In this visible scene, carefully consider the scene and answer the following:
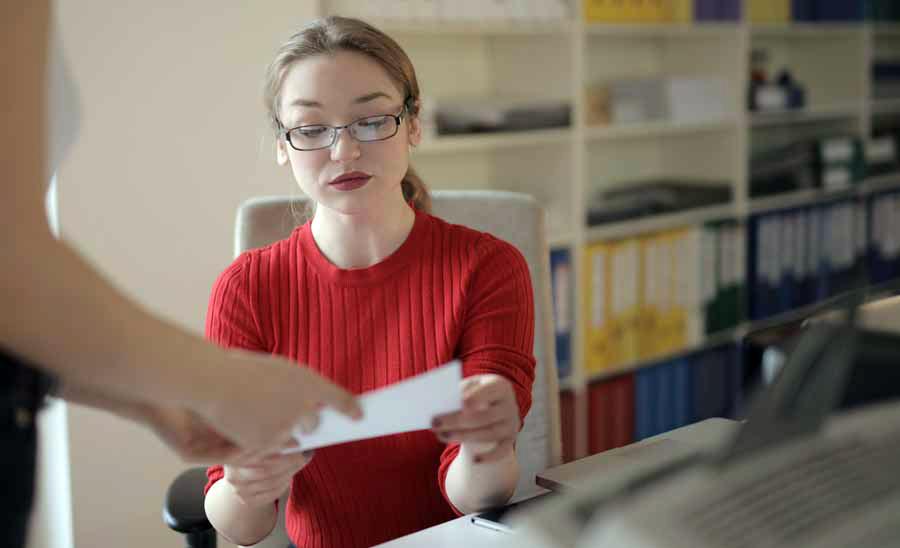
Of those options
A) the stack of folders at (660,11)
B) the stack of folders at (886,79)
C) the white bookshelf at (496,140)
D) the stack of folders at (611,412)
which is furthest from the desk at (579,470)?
the stack of folders at (886,79)

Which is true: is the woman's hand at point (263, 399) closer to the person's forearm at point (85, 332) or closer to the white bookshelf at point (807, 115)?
the person's forearm at point (85, 332)

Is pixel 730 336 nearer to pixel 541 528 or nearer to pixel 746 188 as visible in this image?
pixel 746 188

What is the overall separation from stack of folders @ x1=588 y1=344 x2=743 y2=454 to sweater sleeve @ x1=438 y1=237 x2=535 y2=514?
1.68 meters

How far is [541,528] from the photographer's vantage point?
64cm

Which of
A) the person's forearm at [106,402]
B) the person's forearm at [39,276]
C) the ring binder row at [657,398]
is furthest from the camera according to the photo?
the ring binder row at [657,398]

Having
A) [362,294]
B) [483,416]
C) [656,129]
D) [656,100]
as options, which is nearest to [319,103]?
[362,294]

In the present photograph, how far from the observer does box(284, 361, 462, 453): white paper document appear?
3.13 feet

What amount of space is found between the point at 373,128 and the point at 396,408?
1.71ft

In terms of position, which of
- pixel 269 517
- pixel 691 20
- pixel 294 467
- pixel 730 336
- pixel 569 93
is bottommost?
pixel 730 336

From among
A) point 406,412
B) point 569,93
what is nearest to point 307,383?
point 406,412

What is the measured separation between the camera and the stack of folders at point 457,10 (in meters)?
2.44

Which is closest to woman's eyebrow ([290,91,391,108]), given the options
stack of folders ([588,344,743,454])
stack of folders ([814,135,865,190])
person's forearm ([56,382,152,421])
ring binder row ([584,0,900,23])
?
person's forearm ([56,382,152,421])

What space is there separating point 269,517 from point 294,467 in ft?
0.71

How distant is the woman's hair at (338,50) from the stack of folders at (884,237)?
3125 mm
